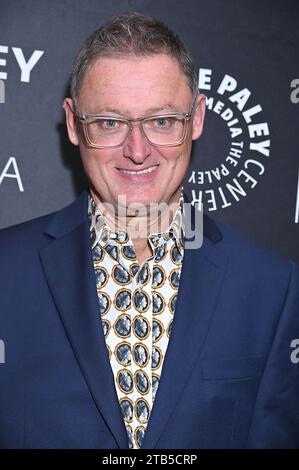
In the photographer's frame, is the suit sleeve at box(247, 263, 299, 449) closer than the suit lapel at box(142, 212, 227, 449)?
No

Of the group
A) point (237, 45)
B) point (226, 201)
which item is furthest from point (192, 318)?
point (237, 45)

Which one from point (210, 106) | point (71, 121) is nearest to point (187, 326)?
point (71, 121)

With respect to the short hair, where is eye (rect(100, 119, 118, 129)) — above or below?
below

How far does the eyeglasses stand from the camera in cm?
141

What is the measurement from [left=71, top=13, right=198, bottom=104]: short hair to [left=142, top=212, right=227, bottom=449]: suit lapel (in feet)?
1.34

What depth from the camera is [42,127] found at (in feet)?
5.90

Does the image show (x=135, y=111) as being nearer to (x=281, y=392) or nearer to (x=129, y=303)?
(x=129, y=303)

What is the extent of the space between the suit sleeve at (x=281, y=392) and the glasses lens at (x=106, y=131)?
56cm

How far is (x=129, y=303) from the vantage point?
1.43 m

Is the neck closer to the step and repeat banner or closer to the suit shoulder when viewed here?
the suit shoulder

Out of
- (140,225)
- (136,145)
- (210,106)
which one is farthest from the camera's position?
(210,106)

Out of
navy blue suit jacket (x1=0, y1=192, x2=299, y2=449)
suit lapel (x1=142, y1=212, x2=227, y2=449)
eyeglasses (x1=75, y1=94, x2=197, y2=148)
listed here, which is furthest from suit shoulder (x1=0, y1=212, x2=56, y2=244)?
suit lapel (x1=142, y1=212, x2=227, y2=449)

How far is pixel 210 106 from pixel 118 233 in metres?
0.61

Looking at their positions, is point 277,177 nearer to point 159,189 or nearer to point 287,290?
point 287,290
